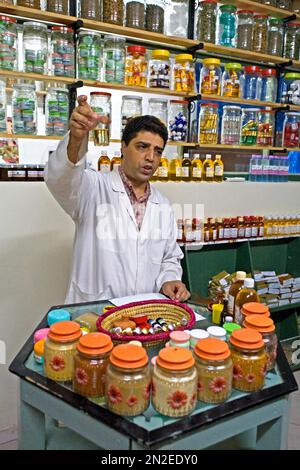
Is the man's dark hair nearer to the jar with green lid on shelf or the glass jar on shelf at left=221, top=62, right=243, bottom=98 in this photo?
the jar with green lid on shelf

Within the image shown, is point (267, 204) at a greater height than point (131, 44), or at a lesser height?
lesser

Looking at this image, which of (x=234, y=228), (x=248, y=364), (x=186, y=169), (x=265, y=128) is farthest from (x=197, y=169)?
(x=248, y=364)

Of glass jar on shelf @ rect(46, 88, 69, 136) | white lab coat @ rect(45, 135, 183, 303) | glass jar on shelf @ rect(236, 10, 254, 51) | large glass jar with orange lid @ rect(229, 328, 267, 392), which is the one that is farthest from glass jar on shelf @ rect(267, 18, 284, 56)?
large glass jar with orange lid @ rect(229, 328, 267, 392)

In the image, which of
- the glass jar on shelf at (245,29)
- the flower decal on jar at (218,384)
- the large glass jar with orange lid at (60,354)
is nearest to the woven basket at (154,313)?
the large glass jar with orange lid at (60,354)

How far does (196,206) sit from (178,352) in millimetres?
2131

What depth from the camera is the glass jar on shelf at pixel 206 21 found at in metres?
3.21

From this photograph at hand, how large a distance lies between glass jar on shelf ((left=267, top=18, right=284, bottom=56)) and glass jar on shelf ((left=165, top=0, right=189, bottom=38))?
0.79 meters

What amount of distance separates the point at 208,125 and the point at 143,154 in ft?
4.55

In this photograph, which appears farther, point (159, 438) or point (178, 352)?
point (178, 352)

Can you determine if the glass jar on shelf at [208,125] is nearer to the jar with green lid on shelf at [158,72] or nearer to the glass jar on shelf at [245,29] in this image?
the jar with green lid on shelf at [158,72]

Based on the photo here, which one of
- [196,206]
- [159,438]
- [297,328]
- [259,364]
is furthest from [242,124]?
[159,438]

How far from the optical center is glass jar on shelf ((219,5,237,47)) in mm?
3305

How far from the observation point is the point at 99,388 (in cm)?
104

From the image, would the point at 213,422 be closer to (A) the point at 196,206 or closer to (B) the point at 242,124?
(A) the point at 196,206
